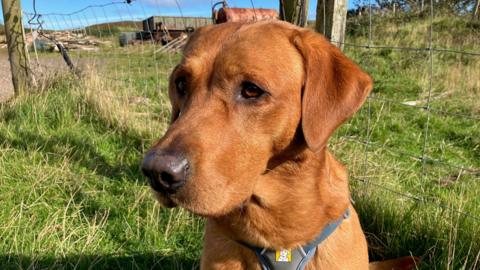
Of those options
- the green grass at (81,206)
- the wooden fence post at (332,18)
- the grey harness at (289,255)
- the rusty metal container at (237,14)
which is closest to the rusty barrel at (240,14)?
the rusty metal container at (237,14)

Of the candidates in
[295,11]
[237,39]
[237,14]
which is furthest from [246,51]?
[237,14]

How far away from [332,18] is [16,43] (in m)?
4.89

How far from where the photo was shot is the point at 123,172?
14.6 feet

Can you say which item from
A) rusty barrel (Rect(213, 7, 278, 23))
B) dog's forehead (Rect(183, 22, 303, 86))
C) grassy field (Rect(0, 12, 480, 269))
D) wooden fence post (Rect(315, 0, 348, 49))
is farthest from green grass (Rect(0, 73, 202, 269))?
wooden fence post (Rect(315, 0, 348, 49))

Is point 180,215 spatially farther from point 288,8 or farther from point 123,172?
point 288,8

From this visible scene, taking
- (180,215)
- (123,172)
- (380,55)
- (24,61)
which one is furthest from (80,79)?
(380,55)

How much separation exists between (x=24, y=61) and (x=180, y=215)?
4429 mm

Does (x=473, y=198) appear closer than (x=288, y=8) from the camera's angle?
Yes

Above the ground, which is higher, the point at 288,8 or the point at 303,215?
the point at 288,8

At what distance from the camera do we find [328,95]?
2.14 meters

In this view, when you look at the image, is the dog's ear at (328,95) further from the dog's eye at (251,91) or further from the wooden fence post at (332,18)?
the wooden fence post at (332,18)

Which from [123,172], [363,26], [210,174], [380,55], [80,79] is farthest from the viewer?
[363,26]

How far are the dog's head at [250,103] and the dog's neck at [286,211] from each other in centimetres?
11

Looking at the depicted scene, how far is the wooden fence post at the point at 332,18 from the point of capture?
3730mm
